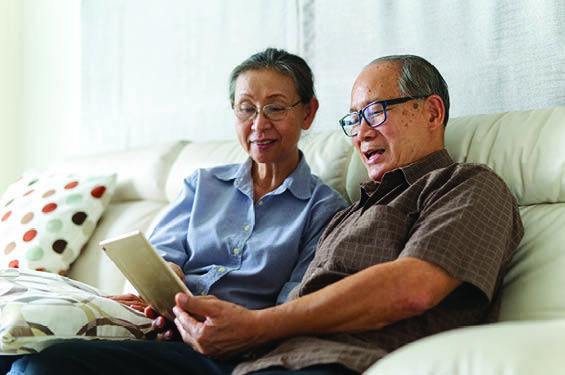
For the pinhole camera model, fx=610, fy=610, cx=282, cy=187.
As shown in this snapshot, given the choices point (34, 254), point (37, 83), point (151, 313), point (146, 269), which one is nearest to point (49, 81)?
point (37, 83)

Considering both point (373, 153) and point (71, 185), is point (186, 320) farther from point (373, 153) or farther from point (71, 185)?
point (71, 185)

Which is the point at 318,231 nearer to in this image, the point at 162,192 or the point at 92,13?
the point at 162,192

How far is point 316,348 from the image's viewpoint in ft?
3.33

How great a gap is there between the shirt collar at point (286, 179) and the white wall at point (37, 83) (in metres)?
1.86

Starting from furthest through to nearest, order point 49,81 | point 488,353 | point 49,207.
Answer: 1. point 49,81
2. point 49,207
3. point 488,353

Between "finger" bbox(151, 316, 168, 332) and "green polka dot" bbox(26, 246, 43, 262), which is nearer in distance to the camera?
"finger" bbox(151, 316, 168, 332)

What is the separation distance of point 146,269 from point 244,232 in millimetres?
423

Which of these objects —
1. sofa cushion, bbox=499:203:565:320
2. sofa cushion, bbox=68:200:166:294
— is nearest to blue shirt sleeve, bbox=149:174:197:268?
sofa cushion, bbox=68:200:166:294

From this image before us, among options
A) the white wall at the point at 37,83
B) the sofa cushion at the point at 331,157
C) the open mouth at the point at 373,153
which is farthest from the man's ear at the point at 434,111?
the white wall at the point at 37,83

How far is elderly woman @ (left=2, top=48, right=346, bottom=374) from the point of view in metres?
1.55

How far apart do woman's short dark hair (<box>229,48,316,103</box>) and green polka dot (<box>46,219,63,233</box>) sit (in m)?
0.90

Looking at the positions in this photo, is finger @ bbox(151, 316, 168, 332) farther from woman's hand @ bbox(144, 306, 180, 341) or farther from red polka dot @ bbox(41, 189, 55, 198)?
red polka dot @ bbox(41, 189, 55, 198)

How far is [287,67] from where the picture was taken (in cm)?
173

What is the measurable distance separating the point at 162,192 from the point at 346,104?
30.5 inches
